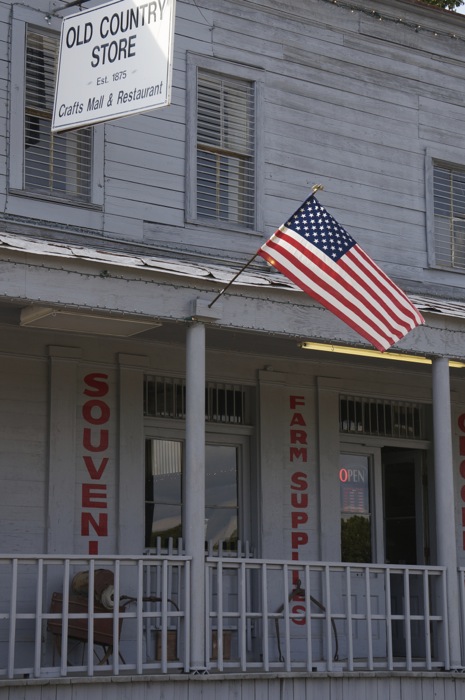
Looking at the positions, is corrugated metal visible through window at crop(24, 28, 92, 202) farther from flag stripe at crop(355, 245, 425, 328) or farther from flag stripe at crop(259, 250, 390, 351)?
flag stripe at crop(355, 245, 425, 328)

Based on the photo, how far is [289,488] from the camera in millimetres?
12688

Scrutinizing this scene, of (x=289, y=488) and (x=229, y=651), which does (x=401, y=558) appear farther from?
(x=229, y=651)

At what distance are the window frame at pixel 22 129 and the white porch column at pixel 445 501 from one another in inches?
144

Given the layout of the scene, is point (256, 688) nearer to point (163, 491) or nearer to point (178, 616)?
point (178, 616)

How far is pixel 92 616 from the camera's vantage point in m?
9.03

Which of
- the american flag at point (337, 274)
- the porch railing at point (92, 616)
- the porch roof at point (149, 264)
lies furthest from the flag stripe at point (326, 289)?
the porch railing at point (92, 616)

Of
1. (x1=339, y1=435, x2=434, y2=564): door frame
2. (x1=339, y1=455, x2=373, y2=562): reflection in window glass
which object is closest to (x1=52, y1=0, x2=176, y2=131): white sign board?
(x1=339, y1=435, x2=434, y2=564): door frame

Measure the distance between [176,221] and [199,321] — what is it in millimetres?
2578

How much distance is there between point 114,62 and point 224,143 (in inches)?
122

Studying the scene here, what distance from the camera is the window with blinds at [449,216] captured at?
47.6ft

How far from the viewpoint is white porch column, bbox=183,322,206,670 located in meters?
9.45

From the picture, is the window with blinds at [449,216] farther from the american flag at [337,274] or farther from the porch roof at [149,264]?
the american flag at [337,274]

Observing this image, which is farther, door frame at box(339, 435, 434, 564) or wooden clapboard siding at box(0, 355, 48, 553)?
door frame at box(339, 435, 434, 564)

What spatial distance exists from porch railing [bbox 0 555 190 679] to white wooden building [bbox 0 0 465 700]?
3 centimetres
